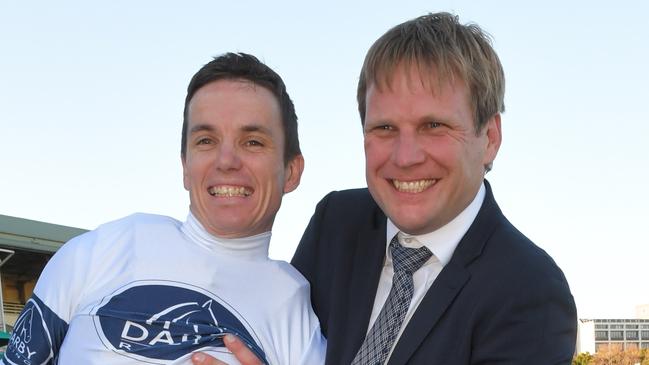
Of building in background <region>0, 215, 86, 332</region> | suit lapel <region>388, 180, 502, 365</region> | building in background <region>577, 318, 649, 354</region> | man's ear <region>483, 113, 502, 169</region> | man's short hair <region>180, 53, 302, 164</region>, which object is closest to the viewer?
suit lapel <region>388, 180, 502, 365</region>

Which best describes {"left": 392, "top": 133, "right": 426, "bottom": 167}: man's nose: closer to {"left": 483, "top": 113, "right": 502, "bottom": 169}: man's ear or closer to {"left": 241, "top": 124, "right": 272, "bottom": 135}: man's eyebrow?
{"left": 483, "top": 113, "right": 502, "bottom": 169}: man's ear

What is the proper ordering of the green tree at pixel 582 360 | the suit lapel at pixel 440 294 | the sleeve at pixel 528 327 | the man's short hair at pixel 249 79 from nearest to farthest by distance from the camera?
the sleeve at pixel 528 327 → the suit lapel at pixel 440 294 → the man's short hair at pixel 249 79 → the green tree at pixel 582 360

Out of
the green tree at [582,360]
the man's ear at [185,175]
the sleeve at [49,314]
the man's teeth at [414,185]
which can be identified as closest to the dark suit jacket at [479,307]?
the man's teeth at [414,185]

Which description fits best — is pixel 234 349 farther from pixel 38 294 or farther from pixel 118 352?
pixel 38 294

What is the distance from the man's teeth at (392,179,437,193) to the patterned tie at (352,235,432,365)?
0.28 m

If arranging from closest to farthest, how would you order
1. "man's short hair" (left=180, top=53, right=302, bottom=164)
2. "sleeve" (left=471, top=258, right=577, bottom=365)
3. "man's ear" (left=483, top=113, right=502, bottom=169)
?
"sleeve" (left=471, top=258, right=577, bottom=365)
"man's ear" (left=483, top=113, right=502, bottom=169)
"man's short hair" (left=180, top=53, right=302, bottom=164)

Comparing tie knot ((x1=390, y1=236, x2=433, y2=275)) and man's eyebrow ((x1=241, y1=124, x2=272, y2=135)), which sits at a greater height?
man's eyebrow ((x1=241, y1=124, x2=272, y2=135))

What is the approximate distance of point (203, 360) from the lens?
10.8ft

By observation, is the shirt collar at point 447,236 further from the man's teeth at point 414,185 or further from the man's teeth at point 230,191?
the man's teeth at point 230,191

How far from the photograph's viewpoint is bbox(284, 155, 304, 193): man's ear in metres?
3.92

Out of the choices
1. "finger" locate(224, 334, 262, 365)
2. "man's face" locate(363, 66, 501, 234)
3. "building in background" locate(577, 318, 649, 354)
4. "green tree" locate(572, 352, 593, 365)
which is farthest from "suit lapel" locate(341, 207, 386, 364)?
"building in background" locate(577, 318, 649, 354)

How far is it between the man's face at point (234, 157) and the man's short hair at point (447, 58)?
475mm

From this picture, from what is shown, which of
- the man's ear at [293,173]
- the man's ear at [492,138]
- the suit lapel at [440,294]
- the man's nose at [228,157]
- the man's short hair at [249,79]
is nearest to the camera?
the suit lapel at [440,294]

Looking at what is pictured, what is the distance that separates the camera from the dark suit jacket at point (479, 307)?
327 centimetres
